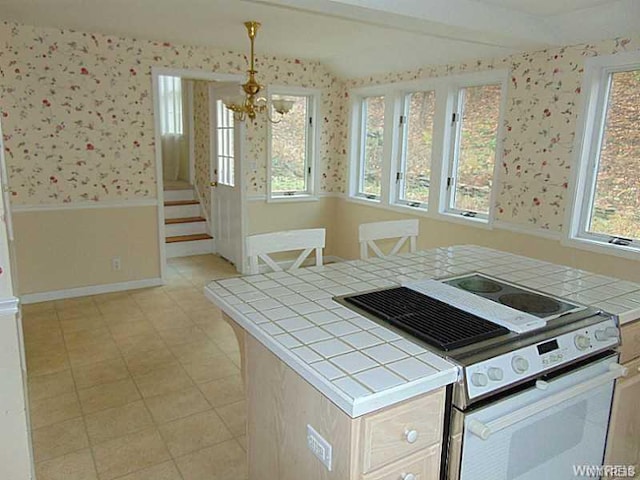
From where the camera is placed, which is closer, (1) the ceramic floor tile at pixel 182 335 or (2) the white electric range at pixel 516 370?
(2) the white electric range at pixel 516 370

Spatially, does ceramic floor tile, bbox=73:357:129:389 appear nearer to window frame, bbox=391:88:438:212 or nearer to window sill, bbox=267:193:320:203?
window sill, bbox=267:193:320:203

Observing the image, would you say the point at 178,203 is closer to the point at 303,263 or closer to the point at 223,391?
the point at 303,263


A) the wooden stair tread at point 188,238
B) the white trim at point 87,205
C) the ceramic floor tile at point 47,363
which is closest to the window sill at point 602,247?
the ceramic floor tile at point 47,363

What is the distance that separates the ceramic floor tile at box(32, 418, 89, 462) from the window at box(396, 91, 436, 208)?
11.8 ft

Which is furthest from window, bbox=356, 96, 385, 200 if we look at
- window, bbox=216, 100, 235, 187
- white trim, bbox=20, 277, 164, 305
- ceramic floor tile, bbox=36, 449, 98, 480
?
ceramic floor tile, bbox=36, 449, 98, 480

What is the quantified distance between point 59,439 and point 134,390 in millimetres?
532

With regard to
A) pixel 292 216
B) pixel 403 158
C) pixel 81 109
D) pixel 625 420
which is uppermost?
pixel 81 109

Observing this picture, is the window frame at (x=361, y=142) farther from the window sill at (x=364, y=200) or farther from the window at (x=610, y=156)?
the window at (x=610, y=156)

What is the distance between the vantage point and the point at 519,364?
4.77ft

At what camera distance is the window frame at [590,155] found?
10.6 ft

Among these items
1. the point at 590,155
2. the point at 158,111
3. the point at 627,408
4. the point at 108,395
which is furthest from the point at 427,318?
the point at 158,111

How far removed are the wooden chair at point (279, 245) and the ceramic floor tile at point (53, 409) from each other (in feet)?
4.52

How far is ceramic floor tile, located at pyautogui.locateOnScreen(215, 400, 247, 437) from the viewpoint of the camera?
2.53m

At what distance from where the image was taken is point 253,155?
17.5 feet
